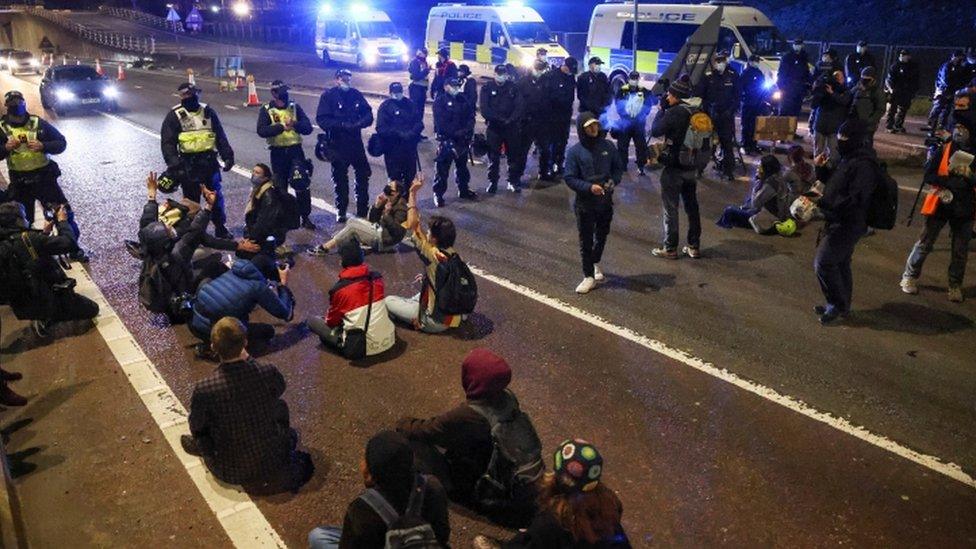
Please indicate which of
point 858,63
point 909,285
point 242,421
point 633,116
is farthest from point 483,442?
point 858,63

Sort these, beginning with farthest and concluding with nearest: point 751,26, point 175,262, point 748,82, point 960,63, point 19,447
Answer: point 751,26 < point 960,63 < point 748,82 < point 175,262 < point 19,447

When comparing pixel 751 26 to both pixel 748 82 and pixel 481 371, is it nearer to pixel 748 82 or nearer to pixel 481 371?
pixel 748 82

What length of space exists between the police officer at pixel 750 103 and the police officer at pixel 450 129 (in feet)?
19.9

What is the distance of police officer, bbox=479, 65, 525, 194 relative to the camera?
1162cm

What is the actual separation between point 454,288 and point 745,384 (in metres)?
2.57

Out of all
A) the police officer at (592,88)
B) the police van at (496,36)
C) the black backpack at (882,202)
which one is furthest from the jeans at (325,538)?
the police van at (496,36)

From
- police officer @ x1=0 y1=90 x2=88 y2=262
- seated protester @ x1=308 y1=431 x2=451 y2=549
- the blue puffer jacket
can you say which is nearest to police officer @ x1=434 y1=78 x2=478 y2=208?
police officer @ x1=0 y1=90 x2=88 y2=262

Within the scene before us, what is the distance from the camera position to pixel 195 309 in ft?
20.8

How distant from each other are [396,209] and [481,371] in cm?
514

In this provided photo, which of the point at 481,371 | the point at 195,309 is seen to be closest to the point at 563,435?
the point at 481,371

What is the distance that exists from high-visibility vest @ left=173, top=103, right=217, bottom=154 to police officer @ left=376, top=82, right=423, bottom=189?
224 centimetres

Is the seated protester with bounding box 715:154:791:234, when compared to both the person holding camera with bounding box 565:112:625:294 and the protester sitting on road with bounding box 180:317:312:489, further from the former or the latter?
the protester sitting on road with bounding box 180:317:312:489

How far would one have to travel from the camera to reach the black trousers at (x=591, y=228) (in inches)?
302

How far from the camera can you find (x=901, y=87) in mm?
16547
